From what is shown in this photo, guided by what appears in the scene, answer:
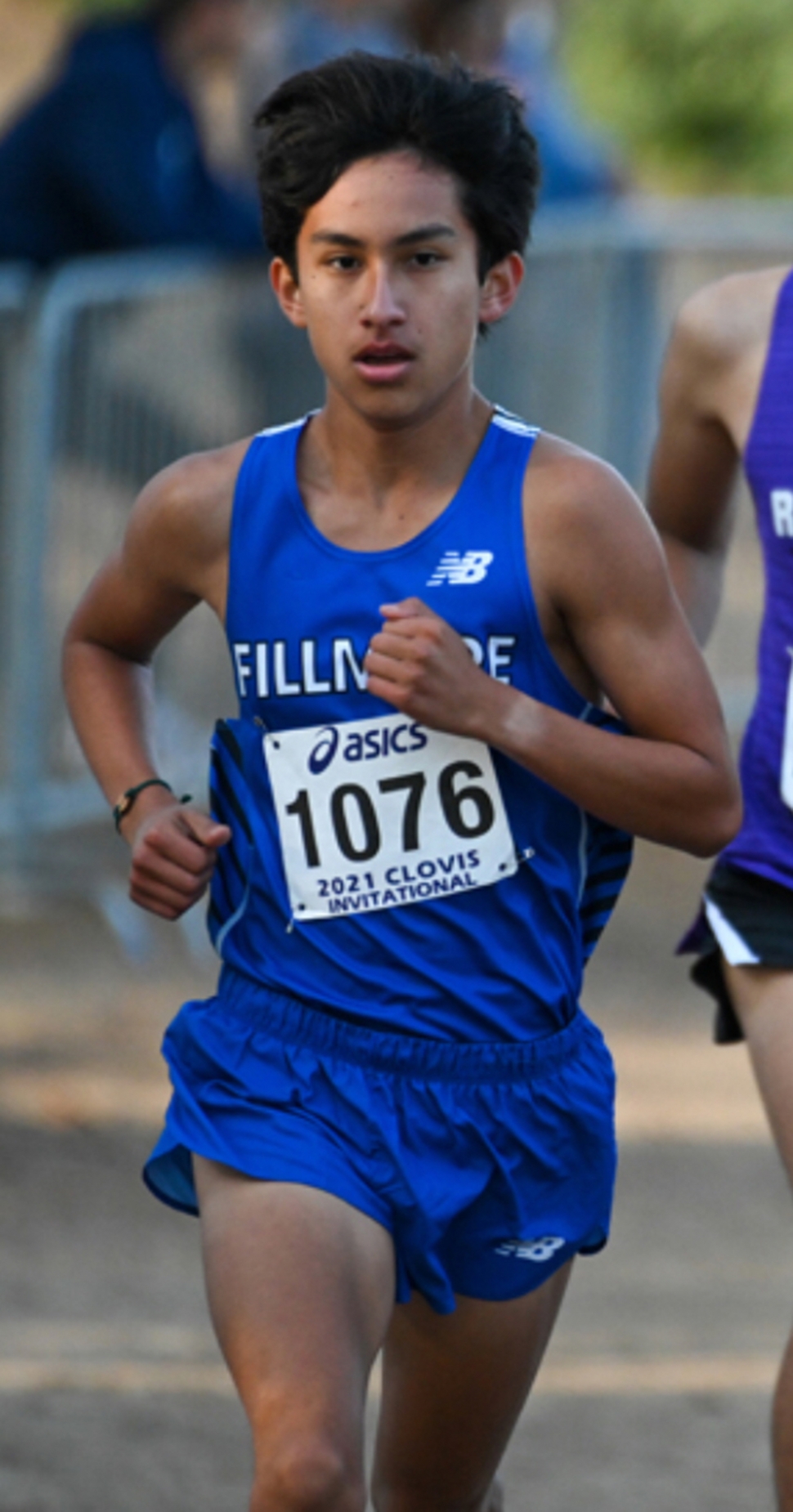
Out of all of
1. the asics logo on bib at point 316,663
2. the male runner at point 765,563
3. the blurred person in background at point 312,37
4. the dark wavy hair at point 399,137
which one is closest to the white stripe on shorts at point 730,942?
the male runner at point 765,563

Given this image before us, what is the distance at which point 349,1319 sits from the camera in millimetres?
2785

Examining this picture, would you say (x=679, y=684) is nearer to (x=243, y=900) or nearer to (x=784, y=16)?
(x=243, y=900)

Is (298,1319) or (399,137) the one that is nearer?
(298,1319)

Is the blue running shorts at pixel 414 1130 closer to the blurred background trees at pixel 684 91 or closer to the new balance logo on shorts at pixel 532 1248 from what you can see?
the new balance logo on shorts at pixel 532 1248

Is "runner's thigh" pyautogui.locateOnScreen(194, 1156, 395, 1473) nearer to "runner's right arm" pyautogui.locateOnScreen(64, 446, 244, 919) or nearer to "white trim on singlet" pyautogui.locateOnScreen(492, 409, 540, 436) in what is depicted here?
"runner's right arm" pyautogui.locateOnScreen(64, 446, 244, 919)

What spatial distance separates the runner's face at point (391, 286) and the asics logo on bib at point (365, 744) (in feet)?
1.16

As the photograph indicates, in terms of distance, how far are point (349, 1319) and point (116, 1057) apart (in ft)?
12.1

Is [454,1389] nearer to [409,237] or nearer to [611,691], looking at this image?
[611,691]

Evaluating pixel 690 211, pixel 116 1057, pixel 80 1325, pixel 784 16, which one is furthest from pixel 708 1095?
pixel 784 16

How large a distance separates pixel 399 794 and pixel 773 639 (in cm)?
70

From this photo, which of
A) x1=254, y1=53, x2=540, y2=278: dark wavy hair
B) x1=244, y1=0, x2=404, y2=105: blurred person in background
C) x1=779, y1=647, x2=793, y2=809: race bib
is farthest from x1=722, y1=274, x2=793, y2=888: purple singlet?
x1=244, y1=0, x2=404, y2=105: blurred person in background

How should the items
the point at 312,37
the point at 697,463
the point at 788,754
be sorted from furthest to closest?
the point at 312,37
the point at 697,463
the point at 788,754

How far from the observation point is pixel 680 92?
784 inches

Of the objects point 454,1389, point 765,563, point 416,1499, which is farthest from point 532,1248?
point 765,563
